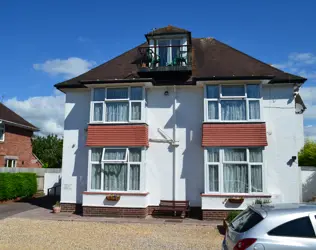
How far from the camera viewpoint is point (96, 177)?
45.0 ft

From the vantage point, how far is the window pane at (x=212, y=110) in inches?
529

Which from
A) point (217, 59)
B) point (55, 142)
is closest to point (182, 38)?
point (217, 59)

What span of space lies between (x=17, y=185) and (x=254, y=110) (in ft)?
46.7

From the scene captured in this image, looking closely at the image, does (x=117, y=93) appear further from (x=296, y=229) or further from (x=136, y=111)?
(x=296, y=229)

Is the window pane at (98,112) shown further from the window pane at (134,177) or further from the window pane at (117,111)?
the window pane at (134,177)

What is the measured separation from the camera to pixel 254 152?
12961 mm

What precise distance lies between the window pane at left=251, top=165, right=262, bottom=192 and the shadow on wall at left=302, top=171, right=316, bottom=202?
217 inches

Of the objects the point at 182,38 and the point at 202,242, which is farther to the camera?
the point at 182,38

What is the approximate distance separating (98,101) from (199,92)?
440cm

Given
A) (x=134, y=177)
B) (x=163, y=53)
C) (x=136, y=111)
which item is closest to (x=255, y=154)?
(x=134, y=177)

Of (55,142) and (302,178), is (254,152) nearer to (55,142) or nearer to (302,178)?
(302,178)

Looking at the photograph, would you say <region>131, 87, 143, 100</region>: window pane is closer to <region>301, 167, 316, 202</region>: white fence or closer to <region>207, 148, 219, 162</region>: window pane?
<region>207, 148, 219, 162</region>: window pane

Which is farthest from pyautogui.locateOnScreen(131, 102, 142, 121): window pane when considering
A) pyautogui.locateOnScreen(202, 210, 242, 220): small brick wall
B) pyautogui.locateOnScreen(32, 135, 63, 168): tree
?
pyautogui.locateOnScreen(32, 135, 63, 168): tree

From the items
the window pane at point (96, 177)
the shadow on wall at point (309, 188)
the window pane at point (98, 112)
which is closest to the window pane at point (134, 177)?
the window pane at point (96, 177)
